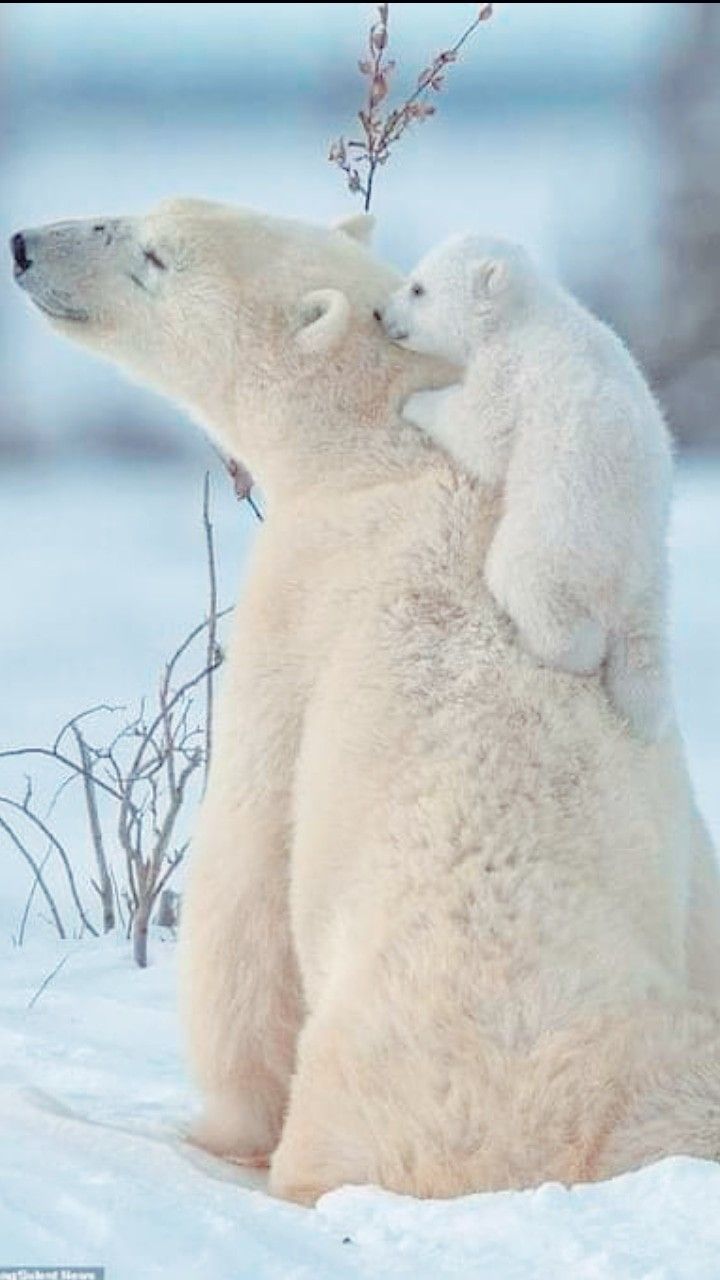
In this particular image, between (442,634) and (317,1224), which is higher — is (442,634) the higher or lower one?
the higher one

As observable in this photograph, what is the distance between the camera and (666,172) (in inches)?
446

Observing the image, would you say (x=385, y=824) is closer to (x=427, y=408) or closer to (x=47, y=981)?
(x=427, y=408)

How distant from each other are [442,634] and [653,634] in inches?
10.0

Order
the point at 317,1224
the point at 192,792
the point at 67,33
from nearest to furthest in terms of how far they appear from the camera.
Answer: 1. the point at 317,1224
2. the point at 192,792
3. the point at 67,33

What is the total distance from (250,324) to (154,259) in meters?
0.19

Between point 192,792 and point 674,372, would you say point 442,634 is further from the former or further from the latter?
point 674,372

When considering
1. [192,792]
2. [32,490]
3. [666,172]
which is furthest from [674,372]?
[192,792]

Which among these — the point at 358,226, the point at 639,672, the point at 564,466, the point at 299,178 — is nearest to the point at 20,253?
the point at 358,226

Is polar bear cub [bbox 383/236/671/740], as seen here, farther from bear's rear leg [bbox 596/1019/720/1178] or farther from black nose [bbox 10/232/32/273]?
black nose [bbox 10/232/32/273]

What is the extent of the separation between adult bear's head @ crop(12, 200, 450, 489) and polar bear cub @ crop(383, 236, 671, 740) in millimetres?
110

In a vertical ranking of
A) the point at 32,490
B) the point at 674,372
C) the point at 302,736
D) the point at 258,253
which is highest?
the point at 258,253

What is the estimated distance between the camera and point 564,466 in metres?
2.83

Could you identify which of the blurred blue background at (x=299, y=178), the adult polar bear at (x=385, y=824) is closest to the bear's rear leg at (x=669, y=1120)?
the adult polar bear at (x=385, y=824)

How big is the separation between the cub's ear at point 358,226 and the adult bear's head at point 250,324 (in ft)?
0.26
